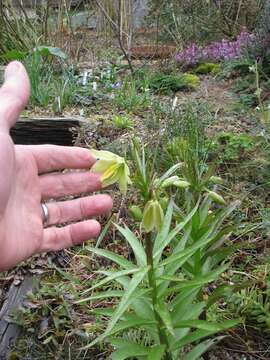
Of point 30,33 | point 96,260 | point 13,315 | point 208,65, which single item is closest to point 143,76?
point 208,65

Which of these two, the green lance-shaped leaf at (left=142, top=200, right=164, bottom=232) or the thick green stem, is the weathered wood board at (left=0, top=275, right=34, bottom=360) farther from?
the green lance-shaped leaf at (left=142, top=200, right=164, bottom=232)

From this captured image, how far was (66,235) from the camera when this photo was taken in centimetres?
192

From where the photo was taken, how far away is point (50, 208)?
78.1 inches

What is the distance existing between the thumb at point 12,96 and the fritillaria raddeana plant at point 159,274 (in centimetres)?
51

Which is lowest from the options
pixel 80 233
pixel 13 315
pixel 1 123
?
pixel 13 315

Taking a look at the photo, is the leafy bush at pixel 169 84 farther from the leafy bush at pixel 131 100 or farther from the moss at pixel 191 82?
the leafy bush at pixel 131 100

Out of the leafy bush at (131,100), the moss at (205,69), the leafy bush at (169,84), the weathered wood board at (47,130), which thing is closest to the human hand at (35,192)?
the weathered wood board at (47,130)

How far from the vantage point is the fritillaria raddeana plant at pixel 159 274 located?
135 centimetres

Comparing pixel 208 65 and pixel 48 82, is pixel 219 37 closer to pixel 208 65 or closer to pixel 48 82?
pixel 208 65

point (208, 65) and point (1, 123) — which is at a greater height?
point (1, 123)

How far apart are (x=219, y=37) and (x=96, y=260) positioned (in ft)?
17.8

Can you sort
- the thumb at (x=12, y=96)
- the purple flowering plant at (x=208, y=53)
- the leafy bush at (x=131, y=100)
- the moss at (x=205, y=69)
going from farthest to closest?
the moss at (x=205, y=69), the purple flowering plant at (x=208, y=53), the leafy bush at (x=131, y=100), the thumb at (x=12, y=96)

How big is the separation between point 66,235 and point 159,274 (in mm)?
487

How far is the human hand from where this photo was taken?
184 centimetres
